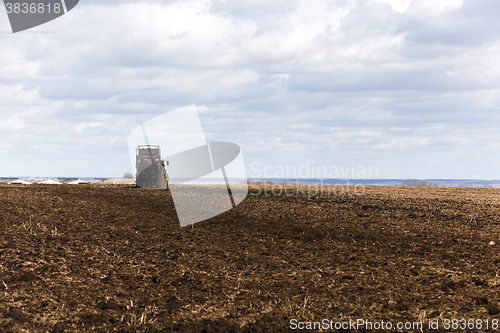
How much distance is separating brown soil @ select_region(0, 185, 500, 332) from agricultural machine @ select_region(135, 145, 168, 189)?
10.6 metres

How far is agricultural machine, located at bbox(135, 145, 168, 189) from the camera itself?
2866 cm

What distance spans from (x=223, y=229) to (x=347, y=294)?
20.6ft

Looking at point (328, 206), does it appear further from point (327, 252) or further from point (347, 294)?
point (347, 294)

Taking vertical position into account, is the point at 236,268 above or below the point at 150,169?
below

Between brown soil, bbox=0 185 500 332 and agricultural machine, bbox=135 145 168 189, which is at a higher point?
agricultural machine, bbox=135 145 168 189

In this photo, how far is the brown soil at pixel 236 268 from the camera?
8.48 meters

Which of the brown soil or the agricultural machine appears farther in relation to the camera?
the agricultural machine

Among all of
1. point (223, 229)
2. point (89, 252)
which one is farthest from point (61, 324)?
point (223, 229)

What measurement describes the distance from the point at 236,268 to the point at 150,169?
19059 millimetres

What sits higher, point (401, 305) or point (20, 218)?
point (20, 218)

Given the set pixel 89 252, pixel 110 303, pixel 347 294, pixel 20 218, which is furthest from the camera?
pixel 20 218

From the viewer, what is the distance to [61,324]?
26.0ft

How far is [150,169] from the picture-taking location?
29.0m

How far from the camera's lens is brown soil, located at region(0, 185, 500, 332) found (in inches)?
334
